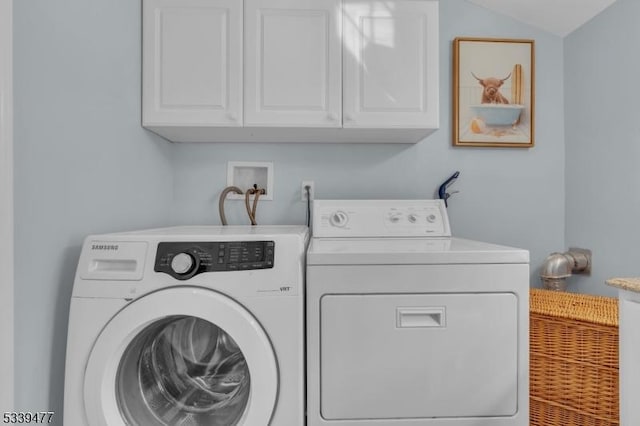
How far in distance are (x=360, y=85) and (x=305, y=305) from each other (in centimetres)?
104

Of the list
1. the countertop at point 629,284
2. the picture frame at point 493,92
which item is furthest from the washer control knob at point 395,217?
the countertop at point 629,284

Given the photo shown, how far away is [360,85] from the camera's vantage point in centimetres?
170

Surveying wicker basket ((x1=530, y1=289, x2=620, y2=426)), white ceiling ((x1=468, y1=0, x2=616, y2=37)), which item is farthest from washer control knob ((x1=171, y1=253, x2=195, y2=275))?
white ceiling ((x1=468, y1=0, x2=616, y2=37))

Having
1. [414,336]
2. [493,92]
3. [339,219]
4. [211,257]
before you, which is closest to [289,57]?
[339,219]

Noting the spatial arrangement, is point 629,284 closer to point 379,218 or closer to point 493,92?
point 379,218

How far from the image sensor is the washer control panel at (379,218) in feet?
5.97

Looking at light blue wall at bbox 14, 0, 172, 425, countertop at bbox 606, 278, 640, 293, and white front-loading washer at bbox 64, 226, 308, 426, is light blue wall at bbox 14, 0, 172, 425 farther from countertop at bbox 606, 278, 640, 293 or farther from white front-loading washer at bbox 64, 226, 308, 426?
countertop at bbox 606, 278, 640, 293

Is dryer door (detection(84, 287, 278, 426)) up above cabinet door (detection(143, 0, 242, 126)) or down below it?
below

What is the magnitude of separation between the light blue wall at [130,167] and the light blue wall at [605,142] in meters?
0.08

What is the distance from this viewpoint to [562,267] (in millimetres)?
1917

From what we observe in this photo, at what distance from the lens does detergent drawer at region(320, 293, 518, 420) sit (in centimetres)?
119

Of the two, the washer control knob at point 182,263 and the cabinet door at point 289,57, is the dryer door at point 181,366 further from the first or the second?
the cabinet door at point 289,57

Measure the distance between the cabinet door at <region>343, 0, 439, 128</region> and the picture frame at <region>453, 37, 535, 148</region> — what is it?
0.44 meters

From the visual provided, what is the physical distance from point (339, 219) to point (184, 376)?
3.16 feet
